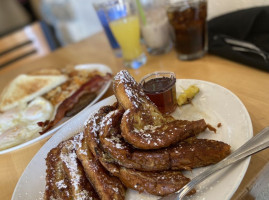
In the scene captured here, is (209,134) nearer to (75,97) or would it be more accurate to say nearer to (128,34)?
(75,97)

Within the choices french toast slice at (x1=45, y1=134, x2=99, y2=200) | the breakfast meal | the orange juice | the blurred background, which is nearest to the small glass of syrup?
the breakfast meal

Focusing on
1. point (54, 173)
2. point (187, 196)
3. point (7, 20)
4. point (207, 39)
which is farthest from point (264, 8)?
point (7, 20)

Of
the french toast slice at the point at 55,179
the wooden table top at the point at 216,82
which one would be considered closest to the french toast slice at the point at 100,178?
the french toast slice at the point at 55,179

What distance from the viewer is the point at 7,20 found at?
5.62 meters

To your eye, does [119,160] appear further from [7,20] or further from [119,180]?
[7,20]

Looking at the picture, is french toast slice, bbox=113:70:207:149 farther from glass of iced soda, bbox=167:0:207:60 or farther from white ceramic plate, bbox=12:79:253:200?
glass of iced soda, bbox=167:0:207:60

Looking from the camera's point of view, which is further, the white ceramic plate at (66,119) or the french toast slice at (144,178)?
the white ceramic plate at (66,119)

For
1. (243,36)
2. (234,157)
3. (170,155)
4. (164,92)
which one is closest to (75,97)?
(164,92)

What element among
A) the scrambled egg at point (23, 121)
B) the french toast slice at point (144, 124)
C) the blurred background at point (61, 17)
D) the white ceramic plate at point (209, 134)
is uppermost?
the french toast slice at point (144, 124)

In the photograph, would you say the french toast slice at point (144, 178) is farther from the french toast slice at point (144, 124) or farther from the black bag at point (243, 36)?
the black bag at point (243, 36)

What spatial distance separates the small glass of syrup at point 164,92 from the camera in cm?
129

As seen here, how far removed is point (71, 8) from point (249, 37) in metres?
3.31

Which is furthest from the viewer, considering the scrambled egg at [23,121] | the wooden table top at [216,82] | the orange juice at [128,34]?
the orange juice at [128,34]

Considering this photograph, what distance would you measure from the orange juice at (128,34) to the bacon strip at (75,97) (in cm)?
→ 34
